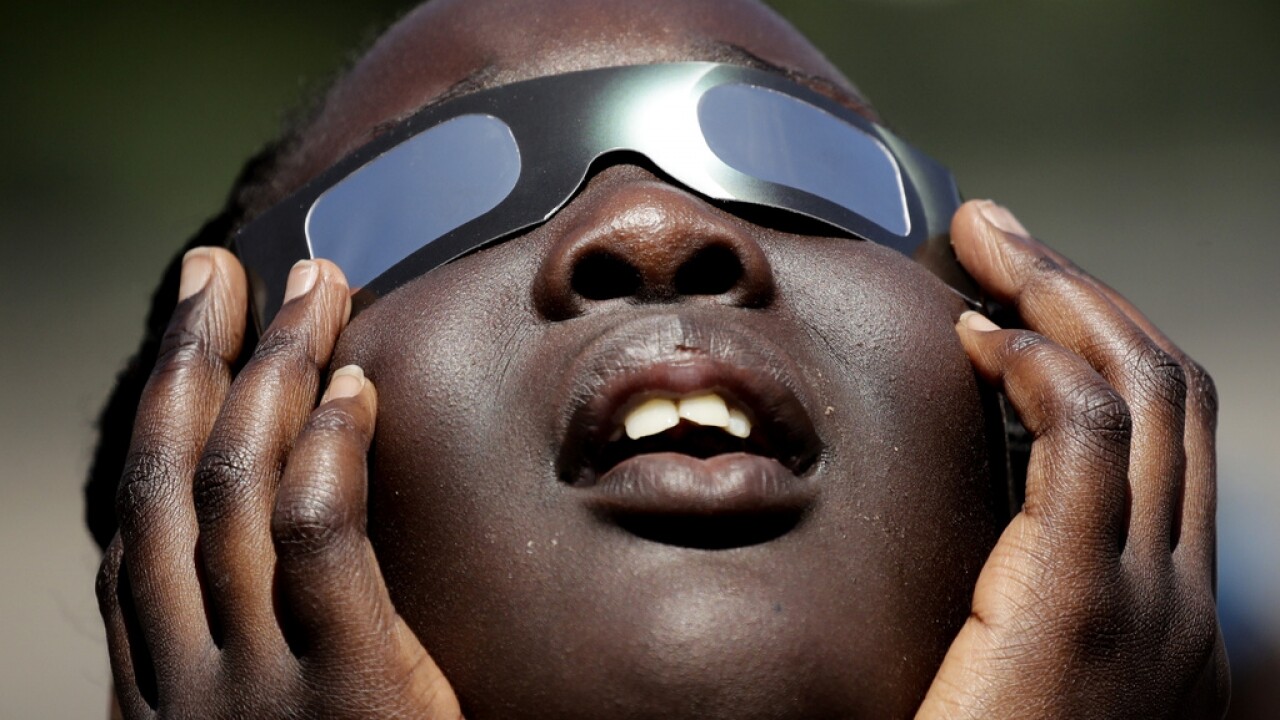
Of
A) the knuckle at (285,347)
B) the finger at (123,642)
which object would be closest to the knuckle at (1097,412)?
the knuckle at (285,347)

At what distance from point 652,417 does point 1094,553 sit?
522 mm

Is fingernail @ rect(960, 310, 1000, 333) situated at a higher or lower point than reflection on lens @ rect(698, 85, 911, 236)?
lower

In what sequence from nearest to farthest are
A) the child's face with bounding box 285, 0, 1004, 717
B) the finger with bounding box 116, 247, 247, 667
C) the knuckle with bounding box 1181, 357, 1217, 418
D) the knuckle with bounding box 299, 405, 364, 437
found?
the child's face with bounding box 285, 0, 1004, 717, the knuckle with bounding box 299, 405, 364, 437, the finger with bounding box 116, 247, 247, 667, the knuckle with bounding box 1181, 357, 1217, 418

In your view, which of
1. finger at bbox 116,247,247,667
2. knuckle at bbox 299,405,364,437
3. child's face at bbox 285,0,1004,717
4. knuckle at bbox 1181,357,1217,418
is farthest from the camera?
knuckle at bbox 1181,357,1217,418

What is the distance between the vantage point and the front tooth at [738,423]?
1447 mm

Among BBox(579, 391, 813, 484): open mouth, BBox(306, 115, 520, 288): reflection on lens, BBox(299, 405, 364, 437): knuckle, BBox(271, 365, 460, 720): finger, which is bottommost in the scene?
BBox(271, 365, 460, 720): finger

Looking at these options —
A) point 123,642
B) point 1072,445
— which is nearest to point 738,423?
point 1072,445

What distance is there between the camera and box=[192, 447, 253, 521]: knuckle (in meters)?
1.50

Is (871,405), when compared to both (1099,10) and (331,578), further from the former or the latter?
(1099,10)

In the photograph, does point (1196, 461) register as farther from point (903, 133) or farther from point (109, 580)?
point (903, 133)

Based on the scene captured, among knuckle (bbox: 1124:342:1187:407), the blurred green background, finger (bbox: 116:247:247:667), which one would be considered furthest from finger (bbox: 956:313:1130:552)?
the blurred green background

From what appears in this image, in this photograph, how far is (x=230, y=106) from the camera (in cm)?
659

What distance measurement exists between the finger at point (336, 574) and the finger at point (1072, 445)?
706 mm

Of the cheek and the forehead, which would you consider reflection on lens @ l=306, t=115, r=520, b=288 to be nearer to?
the forehead
